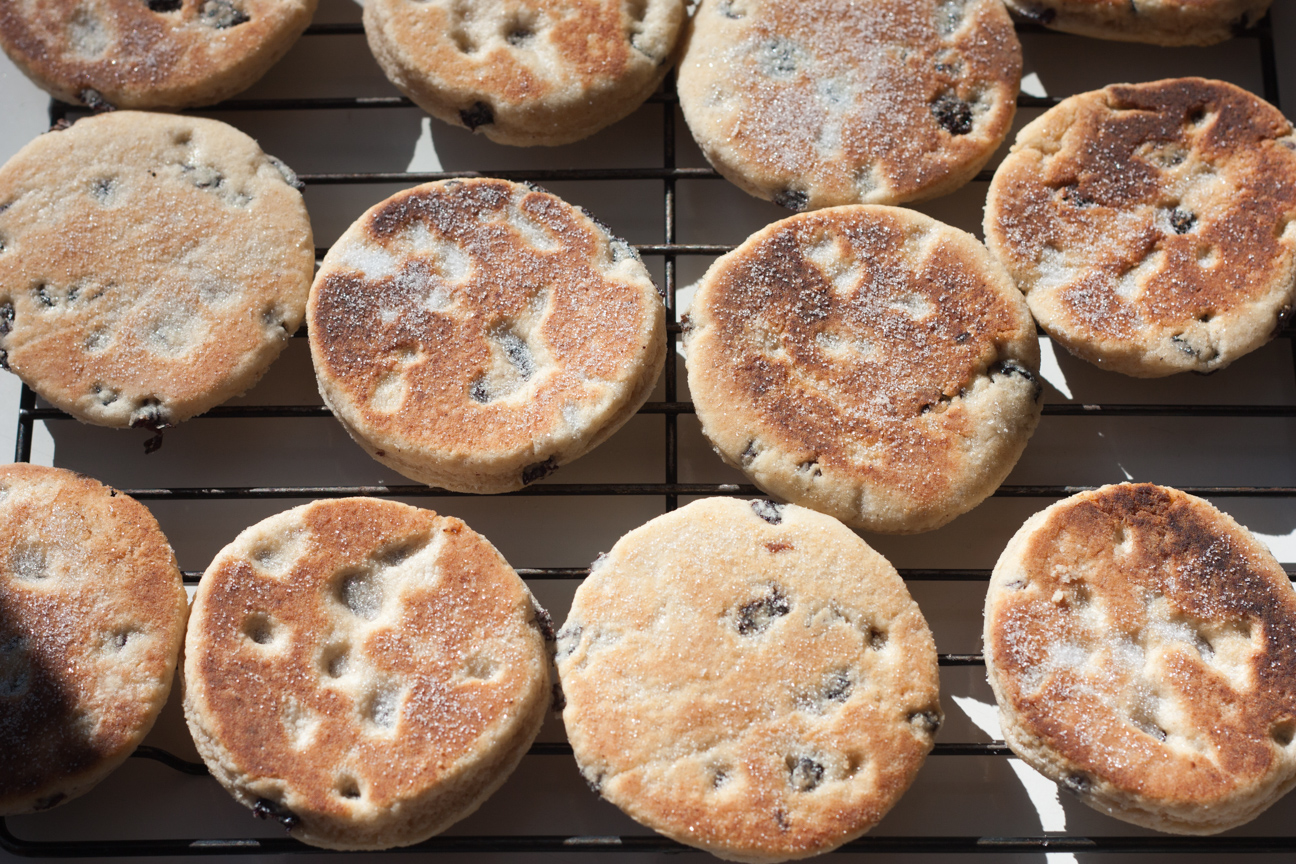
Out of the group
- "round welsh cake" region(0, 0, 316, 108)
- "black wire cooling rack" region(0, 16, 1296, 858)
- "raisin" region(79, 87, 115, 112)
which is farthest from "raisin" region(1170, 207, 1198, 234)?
"raisin" region(79, 87, 115, 112)

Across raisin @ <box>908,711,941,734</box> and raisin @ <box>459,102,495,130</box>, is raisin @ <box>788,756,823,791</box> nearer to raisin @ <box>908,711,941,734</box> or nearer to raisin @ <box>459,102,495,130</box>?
raisin @ <box>908,711,941,734</box>

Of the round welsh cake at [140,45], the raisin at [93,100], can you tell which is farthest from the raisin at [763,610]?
the raisin at [93,100]

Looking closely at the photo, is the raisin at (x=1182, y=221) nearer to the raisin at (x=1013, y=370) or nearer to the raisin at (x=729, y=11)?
the raisin at (x=1013, y=370)

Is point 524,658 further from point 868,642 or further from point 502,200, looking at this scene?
point 502,200

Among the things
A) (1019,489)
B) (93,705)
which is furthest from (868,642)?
(93,705)

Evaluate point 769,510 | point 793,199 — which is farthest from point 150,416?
point 793,199

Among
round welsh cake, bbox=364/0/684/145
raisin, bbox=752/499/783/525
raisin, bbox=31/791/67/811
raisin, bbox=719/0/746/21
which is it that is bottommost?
raisin, bbox=31/791/67/811

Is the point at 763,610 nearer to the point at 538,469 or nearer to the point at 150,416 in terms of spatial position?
the point at 538,469
